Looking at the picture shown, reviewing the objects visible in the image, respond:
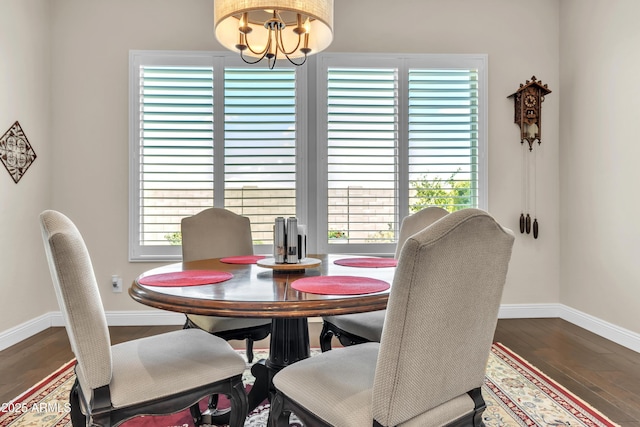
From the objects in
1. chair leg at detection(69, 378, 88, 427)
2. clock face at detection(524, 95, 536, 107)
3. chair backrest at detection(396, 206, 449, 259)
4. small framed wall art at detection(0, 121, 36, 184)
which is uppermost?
clock face at detection(524, 95, 536, 107)

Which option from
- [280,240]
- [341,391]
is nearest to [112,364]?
[341,391]

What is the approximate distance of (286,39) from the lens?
2.24 meters

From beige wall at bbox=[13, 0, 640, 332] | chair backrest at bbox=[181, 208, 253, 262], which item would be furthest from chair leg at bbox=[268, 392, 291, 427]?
beige wall at bbox=[13, 0, 640, 332]

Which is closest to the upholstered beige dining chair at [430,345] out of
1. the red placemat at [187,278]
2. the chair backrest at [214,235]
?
the red placemat at [187,278]

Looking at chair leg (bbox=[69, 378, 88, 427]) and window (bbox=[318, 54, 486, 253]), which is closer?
chair leg (bbox=[69, 378, 88, 427])

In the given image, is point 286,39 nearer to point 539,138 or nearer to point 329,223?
point 329,223

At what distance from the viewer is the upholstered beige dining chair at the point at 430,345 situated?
37.2 inches

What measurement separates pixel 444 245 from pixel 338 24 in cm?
316

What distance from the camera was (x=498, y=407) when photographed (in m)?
2.00

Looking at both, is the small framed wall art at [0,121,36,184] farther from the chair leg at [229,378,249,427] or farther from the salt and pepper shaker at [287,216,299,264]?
the chair leg at [229,378,249,427]

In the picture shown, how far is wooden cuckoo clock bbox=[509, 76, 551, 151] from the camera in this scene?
348 centimetres

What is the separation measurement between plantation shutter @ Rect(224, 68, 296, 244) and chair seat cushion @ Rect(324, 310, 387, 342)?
1636 mm

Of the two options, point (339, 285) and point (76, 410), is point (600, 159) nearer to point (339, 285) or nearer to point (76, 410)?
point (339, 285)

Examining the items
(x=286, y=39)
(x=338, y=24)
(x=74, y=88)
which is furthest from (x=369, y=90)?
(x=74, y=88)
